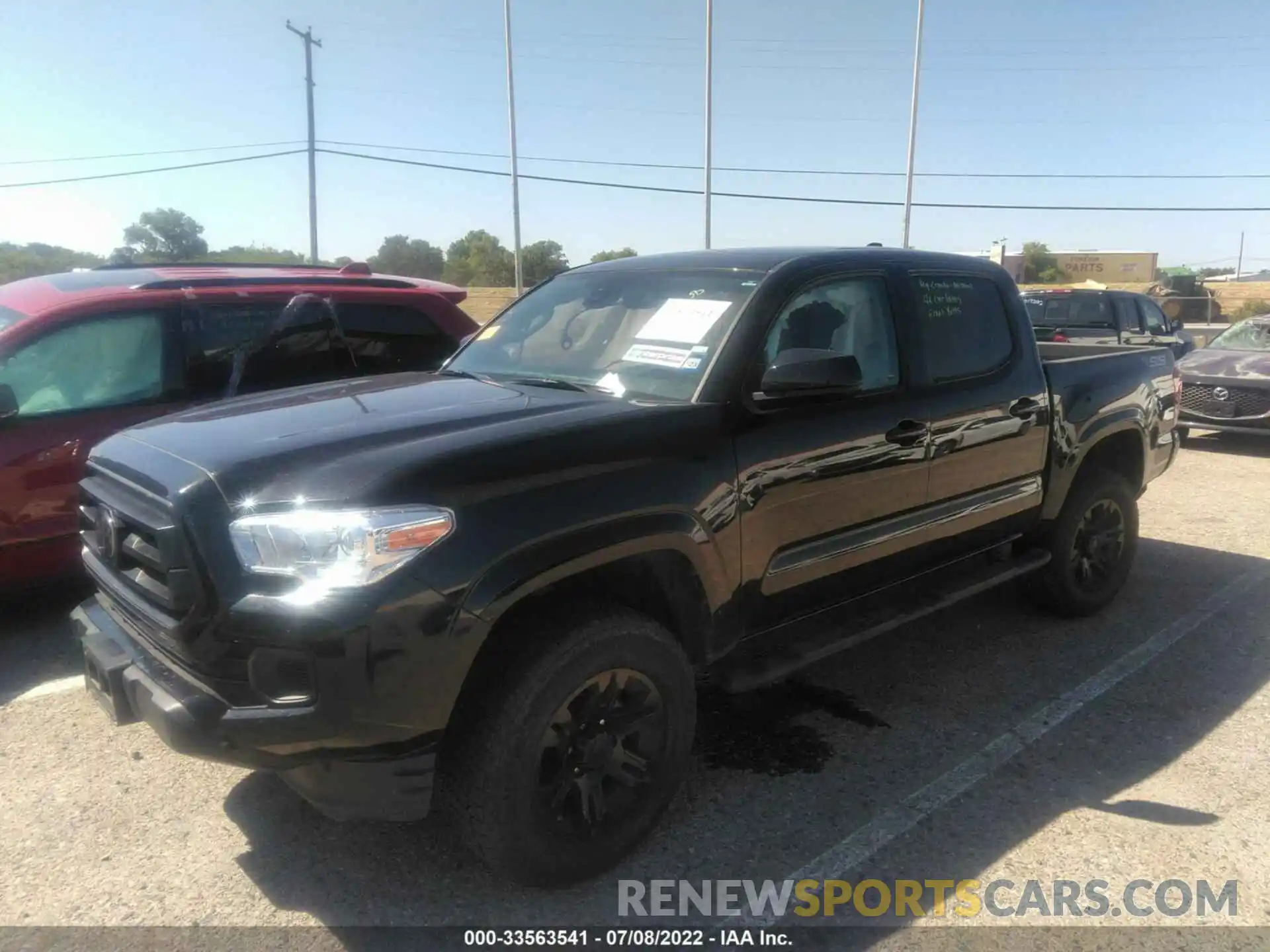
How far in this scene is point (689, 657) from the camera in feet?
10.2

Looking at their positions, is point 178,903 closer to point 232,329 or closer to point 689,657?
point 689,657

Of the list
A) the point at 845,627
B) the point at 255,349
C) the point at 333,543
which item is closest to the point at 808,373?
the point at 845,627

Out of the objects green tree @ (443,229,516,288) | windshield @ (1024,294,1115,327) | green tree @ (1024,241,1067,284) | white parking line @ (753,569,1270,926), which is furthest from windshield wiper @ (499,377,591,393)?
green tree @ (1024,241,1067,284)

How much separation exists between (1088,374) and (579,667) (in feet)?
11.5

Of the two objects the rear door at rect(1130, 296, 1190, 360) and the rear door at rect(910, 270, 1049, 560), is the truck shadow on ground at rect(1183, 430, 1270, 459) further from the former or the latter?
the rear door at rect(910, 270, 1049, 560)

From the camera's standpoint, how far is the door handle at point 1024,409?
428 cm

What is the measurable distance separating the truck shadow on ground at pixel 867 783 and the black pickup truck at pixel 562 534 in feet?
0.97

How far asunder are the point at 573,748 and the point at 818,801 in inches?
41.8

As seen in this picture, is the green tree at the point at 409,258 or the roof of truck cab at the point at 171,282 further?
the green tree at the point at 409,258

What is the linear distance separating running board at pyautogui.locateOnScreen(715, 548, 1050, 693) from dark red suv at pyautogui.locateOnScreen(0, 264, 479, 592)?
3459 millimetres

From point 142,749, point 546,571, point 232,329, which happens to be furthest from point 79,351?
point 546,571

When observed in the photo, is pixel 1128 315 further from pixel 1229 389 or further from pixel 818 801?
pixel 818 801

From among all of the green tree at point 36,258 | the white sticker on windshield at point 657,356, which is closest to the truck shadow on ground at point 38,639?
the white sticker on windshield at point 657,356

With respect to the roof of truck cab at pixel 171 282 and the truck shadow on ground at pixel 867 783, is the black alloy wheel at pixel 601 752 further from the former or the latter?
the roof of truck cab at pixel 171 282
